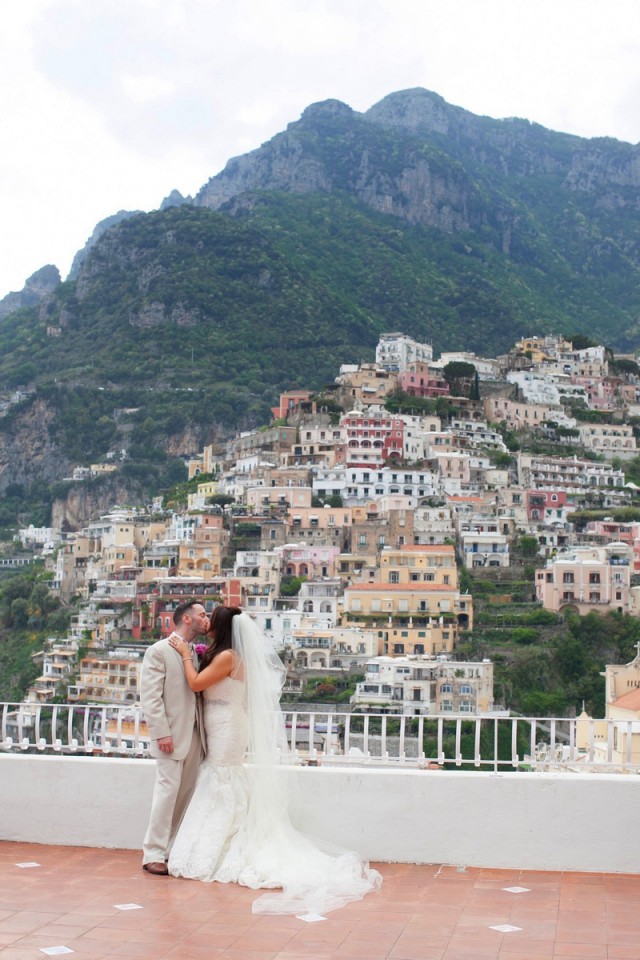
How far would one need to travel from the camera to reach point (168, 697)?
6.56 meters

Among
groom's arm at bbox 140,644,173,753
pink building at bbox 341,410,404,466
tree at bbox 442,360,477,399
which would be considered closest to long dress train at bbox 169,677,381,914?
groom's arm at bbox 140,644,173,753

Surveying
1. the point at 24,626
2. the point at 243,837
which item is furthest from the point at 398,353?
the point at 243,837

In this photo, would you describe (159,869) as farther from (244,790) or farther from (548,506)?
(548,506)

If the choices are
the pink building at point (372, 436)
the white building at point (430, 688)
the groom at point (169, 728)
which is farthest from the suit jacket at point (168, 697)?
the pink building at point (372, 436)

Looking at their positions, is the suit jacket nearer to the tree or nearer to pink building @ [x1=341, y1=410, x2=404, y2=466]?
pink building @ [x1=341, y1=410, x2=404, y2=466]

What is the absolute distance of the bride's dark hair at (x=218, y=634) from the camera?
6594 mm

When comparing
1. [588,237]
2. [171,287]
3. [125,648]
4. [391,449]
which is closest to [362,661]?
[125,648]

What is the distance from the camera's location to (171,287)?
4082 inches

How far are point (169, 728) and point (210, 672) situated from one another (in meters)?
0.34

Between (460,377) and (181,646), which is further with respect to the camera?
(460,377)

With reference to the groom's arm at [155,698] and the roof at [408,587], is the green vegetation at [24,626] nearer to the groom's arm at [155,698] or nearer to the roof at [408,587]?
the roof at [408,587]

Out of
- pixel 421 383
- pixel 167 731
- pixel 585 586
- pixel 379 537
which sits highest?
pixel 421 383

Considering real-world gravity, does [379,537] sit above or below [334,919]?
above

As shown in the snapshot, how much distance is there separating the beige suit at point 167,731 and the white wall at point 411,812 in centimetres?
43
